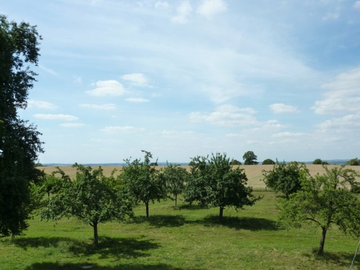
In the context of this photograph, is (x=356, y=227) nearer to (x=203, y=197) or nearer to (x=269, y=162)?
(x=203, y=197)

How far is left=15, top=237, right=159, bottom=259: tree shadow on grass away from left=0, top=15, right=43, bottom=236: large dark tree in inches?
101

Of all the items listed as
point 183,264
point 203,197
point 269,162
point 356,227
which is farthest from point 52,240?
point 269,162

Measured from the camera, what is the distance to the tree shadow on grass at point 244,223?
2607cm

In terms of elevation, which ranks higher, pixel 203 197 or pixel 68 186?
pixel 68 186

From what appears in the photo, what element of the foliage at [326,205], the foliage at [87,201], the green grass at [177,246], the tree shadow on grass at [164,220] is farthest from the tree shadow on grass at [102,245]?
the foliage at [326,205]

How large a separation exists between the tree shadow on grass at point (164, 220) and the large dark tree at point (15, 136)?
11.0 m

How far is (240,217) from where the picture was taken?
97.6 ft

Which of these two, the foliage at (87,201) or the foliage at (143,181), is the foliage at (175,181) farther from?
the foliage at (87,201)

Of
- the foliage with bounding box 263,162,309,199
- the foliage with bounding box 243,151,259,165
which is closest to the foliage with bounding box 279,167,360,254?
the foliage with bounding box 263,162,309,199

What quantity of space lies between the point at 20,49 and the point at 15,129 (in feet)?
23.3

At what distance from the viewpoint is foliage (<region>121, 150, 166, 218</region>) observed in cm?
2975

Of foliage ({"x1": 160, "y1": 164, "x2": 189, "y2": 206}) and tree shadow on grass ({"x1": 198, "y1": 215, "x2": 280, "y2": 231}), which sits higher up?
foliage ({"x1": 160, "y1": 164, "x2": 189, "y2": 206})

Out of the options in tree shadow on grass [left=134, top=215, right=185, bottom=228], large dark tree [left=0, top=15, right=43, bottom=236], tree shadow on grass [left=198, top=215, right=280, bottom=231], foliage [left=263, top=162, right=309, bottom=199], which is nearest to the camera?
large dark tree [left=0, top=15, right=43, bottom=236]

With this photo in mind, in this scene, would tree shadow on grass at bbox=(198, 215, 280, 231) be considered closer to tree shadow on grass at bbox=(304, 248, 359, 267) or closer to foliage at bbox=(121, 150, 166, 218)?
foliage at bbox=(121, 150, 166, 218)
